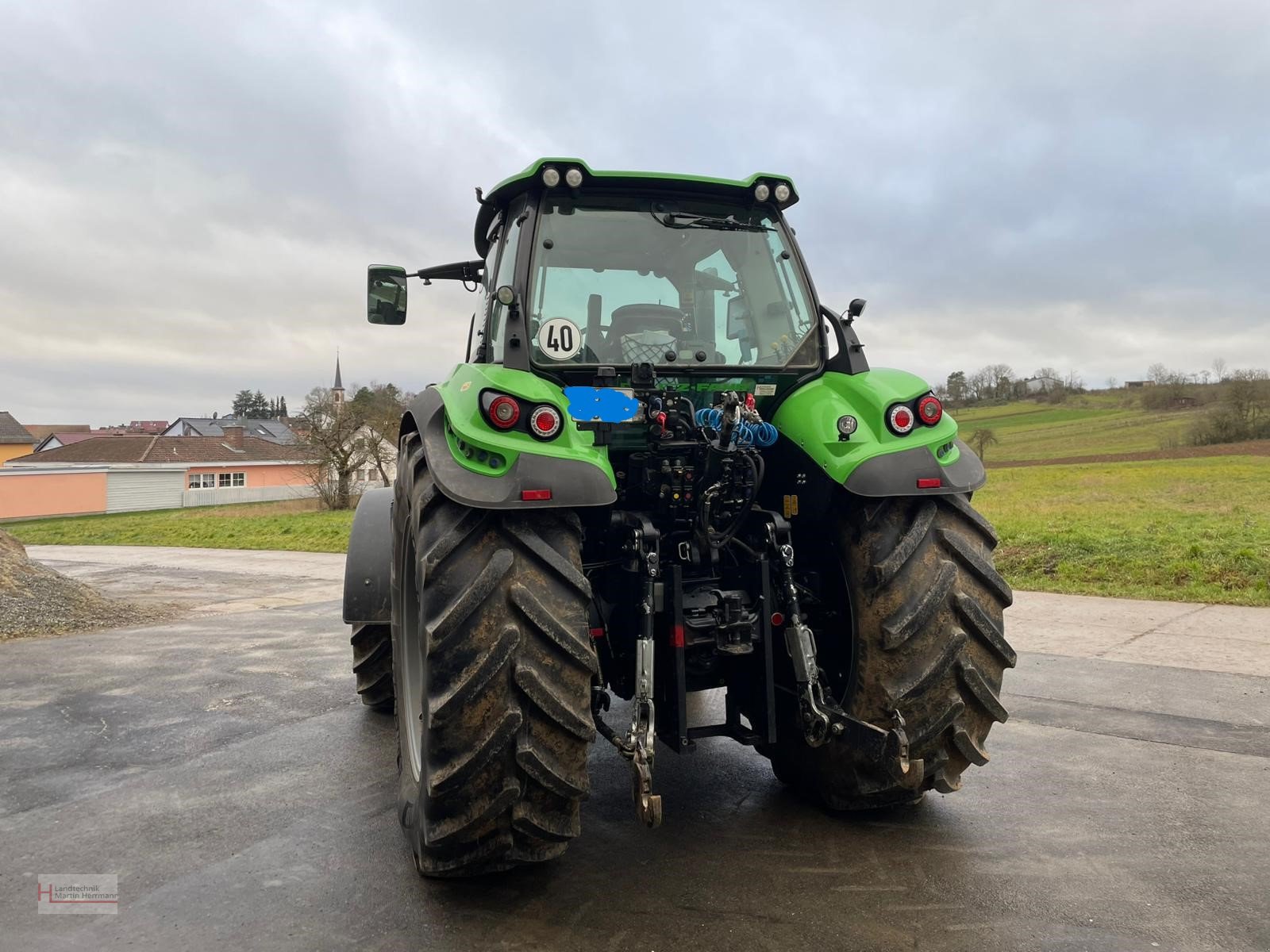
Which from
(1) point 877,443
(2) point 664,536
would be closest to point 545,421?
(2) point 664,536

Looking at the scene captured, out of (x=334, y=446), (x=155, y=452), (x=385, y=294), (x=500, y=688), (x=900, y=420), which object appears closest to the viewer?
(x=500, y=688)

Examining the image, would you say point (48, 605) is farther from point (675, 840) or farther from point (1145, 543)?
point (1145, 543)

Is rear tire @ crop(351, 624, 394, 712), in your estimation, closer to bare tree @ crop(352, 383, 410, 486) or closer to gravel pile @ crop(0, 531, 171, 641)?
gravel pile @ crop(0, 531, 171, 641)

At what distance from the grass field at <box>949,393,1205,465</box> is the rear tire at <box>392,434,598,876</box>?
1663 inches

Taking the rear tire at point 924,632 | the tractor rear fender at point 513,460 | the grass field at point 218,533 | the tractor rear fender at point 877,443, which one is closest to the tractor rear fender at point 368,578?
the tractor rear fender at point 513,460

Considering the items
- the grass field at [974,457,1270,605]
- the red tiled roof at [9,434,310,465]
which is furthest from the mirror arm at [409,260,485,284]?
the red tiled roof at [9,434,310,465]

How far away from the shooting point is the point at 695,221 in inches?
151

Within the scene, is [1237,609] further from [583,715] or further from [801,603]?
[583,715]

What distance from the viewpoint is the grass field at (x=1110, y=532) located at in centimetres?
984

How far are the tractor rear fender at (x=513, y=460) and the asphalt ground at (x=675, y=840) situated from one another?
134 centimetres

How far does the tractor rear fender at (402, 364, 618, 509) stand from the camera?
9.41ft

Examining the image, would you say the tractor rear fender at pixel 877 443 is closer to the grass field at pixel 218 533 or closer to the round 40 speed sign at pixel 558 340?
the round 40 speed sign at pixel 558 340

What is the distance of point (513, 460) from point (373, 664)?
308 cm

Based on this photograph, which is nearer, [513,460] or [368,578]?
[513,460]
